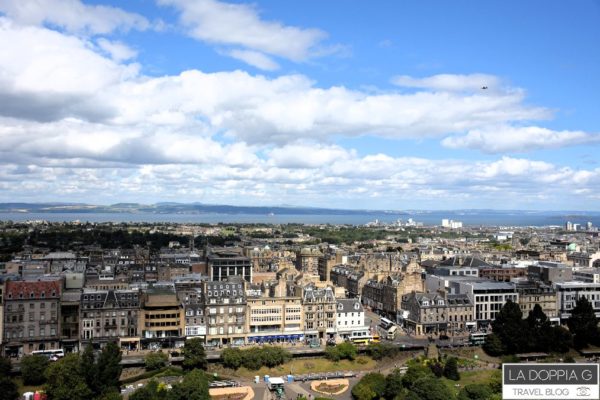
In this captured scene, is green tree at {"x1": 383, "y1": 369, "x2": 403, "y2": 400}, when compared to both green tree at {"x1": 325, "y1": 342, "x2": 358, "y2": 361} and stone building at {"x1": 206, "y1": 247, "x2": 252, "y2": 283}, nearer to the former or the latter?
green tree at {"x1": 325, "y1": 342, "x2": 358, "y2": 361}

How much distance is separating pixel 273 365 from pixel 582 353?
3130 cm

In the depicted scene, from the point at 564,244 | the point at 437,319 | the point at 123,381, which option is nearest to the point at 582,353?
the point at 437,319

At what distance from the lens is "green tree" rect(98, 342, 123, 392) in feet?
142

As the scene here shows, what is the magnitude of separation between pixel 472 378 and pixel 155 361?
2661cm

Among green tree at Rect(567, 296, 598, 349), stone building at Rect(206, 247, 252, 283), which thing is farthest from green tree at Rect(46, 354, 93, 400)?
green tree at Rect(567, 296, 598, 349)

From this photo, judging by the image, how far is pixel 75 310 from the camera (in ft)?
186

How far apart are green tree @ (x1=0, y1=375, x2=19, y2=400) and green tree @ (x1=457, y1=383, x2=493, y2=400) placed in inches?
1204

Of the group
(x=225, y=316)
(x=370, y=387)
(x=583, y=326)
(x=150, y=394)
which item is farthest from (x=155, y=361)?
(x=583, y=326)

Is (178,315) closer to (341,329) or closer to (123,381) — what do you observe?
(123,381)

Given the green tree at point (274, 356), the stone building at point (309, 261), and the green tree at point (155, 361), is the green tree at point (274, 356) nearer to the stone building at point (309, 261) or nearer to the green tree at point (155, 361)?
the green tree at point (155, 361)

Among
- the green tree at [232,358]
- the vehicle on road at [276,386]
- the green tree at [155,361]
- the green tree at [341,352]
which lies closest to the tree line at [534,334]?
the green tree at [341,352]

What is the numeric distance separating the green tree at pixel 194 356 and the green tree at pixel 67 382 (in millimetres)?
9613

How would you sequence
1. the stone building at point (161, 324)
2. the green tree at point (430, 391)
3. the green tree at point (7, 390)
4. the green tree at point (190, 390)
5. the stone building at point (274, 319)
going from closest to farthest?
the green tree at point (7, 390)
the green tree at point (190, 390)
the green tree at point (430, 391)
the stone building at point (161, 324)
the stone building at point (274, 319)

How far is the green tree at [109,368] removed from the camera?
4322 centimetres
